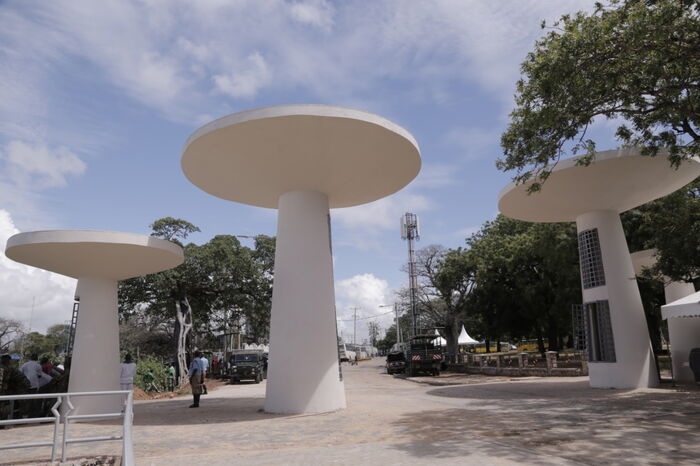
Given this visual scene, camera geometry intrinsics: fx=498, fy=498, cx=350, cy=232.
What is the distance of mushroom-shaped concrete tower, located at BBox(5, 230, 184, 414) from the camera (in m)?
12.0

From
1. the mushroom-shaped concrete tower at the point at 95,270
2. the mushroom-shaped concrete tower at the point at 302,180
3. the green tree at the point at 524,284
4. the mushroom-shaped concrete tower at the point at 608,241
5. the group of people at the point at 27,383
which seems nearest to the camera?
the mushroom-shaped concrete tower at the point at 302,180

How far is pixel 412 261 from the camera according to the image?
3628cm

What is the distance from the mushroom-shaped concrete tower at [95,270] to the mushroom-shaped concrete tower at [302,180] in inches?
94.2

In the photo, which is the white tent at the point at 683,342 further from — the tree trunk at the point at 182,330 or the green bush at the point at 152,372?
the tree trunk at the point at 182,330

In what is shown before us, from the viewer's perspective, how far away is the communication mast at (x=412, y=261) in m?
35.9

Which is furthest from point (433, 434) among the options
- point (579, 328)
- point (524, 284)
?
point (524, 284)

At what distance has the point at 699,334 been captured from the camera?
635 inches

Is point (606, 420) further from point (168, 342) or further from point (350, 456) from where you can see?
point (168, 342)

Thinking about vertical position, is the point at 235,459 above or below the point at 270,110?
below

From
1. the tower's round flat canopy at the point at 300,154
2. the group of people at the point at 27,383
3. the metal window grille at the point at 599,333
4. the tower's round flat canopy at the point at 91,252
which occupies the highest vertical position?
the tower's round flat canopy at the point at 300,154

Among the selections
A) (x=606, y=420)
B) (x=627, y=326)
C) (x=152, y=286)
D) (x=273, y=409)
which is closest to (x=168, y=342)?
(x=152, y=286)

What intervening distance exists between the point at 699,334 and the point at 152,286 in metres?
24.6

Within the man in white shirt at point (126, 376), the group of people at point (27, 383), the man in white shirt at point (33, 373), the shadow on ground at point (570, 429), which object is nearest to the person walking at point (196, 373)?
the man in white shirt at point (126, 376)

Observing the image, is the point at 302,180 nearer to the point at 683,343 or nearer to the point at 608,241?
the point at 608,241
